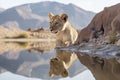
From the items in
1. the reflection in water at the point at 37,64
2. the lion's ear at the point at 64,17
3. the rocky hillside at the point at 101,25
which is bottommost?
the reflection in water at the point at 37,64

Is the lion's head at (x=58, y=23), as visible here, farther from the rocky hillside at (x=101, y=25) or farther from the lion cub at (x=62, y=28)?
the rocky hillside at (x=101, y=25)

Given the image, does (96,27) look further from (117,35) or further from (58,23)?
(117,35)

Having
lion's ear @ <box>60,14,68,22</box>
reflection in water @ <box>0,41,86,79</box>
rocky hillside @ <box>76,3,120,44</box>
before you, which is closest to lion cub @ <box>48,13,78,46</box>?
lion's ear @ <box>60,14,68,22</box>

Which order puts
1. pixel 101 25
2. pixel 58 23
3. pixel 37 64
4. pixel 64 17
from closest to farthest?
1. pixel 37 64
2. pixel 64 17
3. pixel 58 23
4. pixel 101 25

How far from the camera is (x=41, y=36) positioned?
11644cm

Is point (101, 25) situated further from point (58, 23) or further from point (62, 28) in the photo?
point (58, 23)

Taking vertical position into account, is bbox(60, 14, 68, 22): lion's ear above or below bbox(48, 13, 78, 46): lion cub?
above

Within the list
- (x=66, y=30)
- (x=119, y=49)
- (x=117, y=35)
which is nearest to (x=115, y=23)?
(x=117, y=35)

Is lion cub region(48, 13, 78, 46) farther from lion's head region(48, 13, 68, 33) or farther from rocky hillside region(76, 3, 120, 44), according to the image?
rocky hillside region(76, 3, 120, 44)

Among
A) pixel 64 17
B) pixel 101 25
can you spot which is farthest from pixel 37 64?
pixel 101 25

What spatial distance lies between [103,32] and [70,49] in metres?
3.03

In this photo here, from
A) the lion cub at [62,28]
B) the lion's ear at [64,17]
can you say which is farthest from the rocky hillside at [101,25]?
the lion's ear at [64,17]

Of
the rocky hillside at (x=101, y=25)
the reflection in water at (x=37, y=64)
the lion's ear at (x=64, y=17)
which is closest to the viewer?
the reflection in water at (x=37, y=64)

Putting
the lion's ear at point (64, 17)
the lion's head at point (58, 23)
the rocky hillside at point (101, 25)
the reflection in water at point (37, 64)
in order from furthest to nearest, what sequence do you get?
the rocky hillside at point (101, 25), the lion's head at point (58, 23), the lion's ear at point (64, 17), the reflection in water at point (37, 64)
